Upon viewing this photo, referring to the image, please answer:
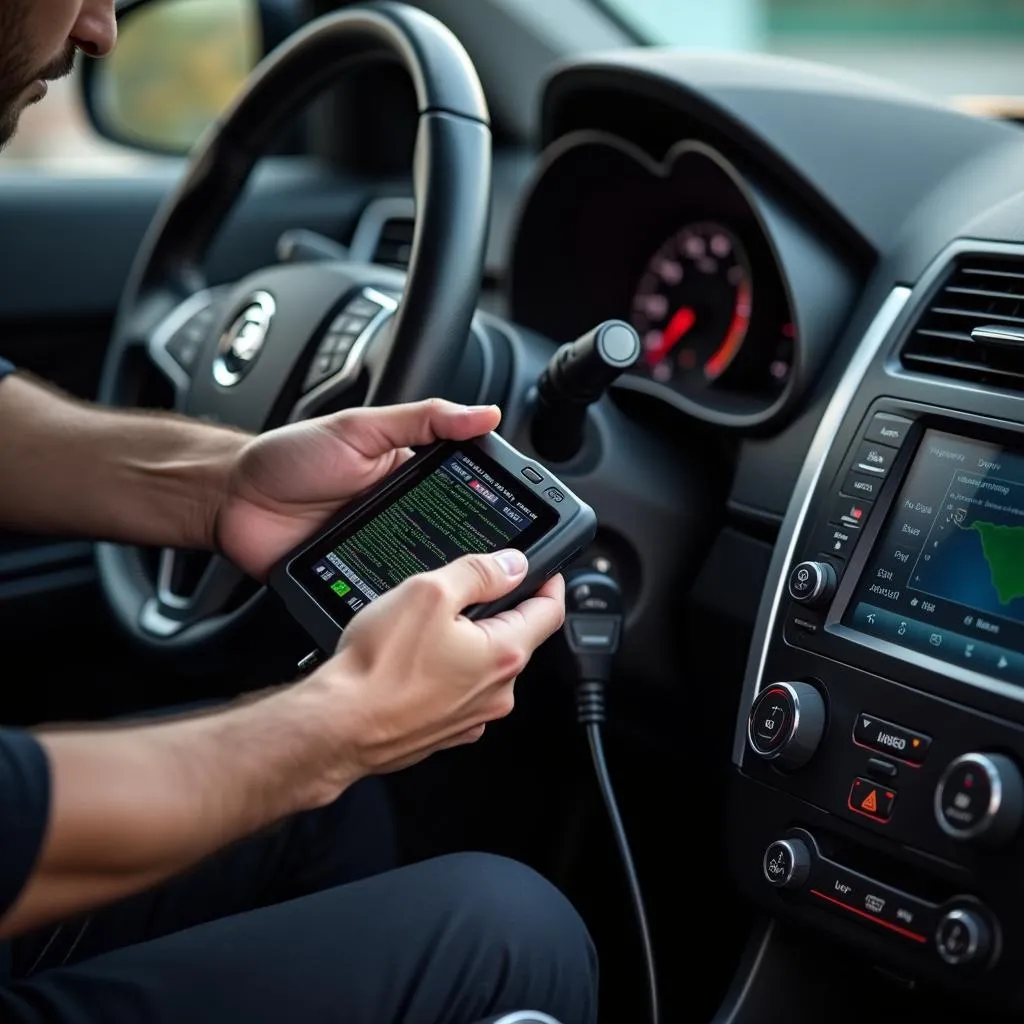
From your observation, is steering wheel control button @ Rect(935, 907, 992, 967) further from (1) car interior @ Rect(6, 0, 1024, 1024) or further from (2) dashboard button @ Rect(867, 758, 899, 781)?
(2) dashboard button @ Rect(867, 758, 899, 781)

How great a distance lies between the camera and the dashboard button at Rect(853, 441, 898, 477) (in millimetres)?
1166

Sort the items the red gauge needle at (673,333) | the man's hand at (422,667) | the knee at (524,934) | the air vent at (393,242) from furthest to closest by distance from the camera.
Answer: the air vent at (393,242), the red gauge needle at (673,333), the knee at (524,934), the man's hand at (422,667)

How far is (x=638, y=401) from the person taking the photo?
57.7 inches

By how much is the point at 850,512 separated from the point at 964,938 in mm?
333

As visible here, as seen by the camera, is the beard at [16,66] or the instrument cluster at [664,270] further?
the instrument cluster at [664,270]

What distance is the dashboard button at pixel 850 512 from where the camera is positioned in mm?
1163

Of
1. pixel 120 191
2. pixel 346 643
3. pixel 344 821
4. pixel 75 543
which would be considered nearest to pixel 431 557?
pixel 346 643

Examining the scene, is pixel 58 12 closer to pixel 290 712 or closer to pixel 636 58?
pixel 290 712

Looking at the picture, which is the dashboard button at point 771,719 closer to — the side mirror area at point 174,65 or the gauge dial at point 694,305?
the gauge dial at point 694,305

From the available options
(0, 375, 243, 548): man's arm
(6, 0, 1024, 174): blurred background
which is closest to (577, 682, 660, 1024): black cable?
(0, 375, 243, 548): man's arm

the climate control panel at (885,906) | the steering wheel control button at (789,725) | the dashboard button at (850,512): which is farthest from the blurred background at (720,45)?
the climate control panel at (885,906)

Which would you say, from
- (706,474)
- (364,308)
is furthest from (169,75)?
(706,474)

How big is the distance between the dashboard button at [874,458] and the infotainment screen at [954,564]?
18 millimetres

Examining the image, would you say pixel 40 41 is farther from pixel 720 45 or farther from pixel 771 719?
pixel 720 45
